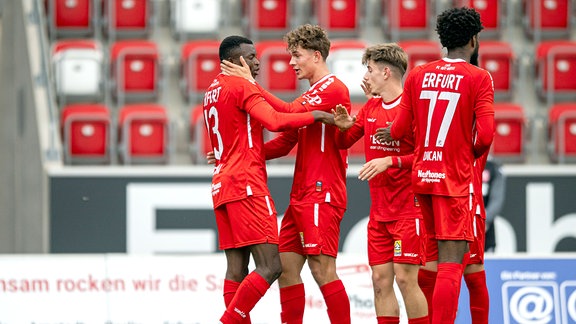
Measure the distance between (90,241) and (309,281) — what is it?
2853mm

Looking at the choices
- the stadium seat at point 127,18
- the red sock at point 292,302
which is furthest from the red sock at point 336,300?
the stadium seat at point 127,18

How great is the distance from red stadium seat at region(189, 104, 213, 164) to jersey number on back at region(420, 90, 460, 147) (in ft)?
16.3

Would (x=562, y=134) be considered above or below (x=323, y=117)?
below

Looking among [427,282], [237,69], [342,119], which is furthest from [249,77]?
[427,282]

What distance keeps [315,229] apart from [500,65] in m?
5.68

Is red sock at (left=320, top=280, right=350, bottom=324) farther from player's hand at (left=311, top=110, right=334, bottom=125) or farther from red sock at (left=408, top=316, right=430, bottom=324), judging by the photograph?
player's hand at (left=311, top=110, right=334, bottom=125)

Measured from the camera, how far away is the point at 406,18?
12.5 m

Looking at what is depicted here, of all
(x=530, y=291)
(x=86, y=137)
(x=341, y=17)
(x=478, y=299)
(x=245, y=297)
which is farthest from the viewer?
(x=341, y=17)

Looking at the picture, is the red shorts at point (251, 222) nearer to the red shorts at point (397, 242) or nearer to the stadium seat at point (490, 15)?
the red shorts at point (397, 242)

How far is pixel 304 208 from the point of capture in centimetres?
703

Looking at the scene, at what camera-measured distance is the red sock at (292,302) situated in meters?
7.09

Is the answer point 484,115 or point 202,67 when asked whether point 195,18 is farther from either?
point 484,115

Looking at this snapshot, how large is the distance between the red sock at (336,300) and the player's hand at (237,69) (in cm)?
134

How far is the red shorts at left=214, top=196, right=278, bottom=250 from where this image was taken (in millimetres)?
6785
